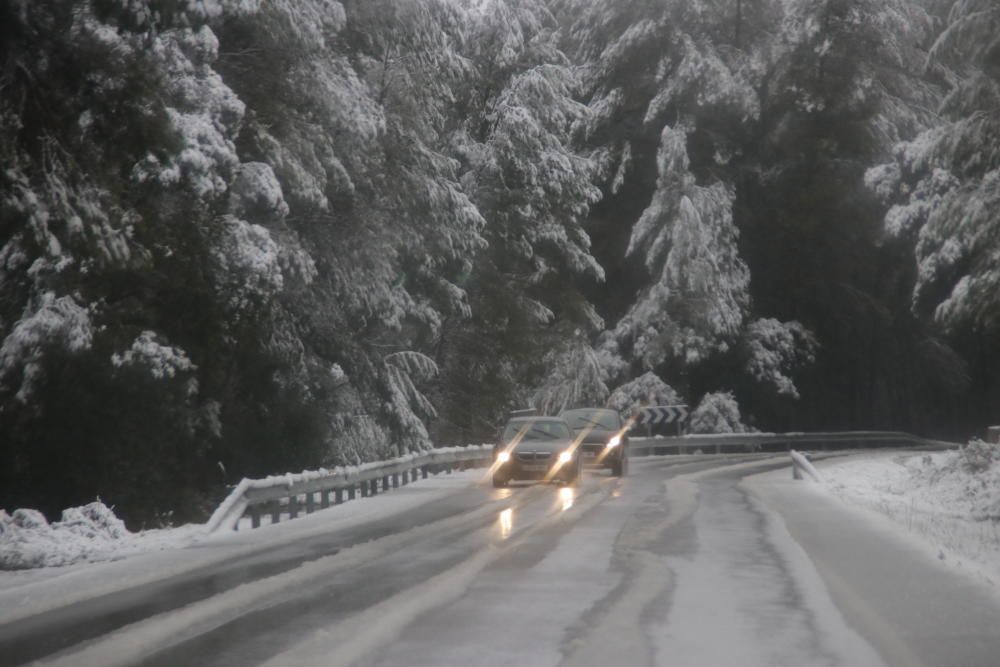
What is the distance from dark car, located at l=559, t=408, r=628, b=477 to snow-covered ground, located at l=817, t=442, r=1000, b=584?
4837 millimetres

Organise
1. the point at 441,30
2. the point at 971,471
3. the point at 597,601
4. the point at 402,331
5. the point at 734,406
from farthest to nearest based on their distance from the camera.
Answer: the point at 734,406 < the point at 402,331 < the point at 441,30 < the point at 971,471 < the point at 597,601

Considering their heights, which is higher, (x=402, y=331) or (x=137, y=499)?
(x=402, y=331)

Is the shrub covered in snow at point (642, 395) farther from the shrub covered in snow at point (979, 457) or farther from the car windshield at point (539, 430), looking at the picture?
the shrub covered in snow at point (979, 457)

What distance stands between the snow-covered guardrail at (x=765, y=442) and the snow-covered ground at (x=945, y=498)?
11.6m

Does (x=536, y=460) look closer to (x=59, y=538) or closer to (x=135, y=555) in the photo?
(x=135, y=555)

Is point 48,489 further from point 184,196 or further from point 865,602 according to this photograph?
point 865,602

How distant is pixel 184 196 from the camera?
22812 mm

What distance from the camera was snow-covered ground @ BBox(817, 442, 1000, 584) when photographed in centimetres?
1655

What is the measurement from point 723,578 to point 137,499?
1036cm

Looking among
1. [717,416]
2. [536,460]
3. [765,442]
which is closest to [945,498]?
[536,460]

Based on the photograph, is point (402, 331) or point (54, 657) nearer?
point (54, 657)

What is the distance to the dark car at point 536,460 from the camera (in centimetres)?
2953

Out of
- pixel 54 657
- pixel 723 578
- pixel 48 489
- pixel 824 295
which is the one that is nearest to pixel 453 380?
pixel 824 295

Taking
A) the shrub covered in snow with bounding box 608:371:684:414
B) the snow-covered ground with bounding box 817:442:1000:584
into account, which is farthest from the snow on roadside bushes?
the shrub covered in snow with bounding box 608:371:684:414
